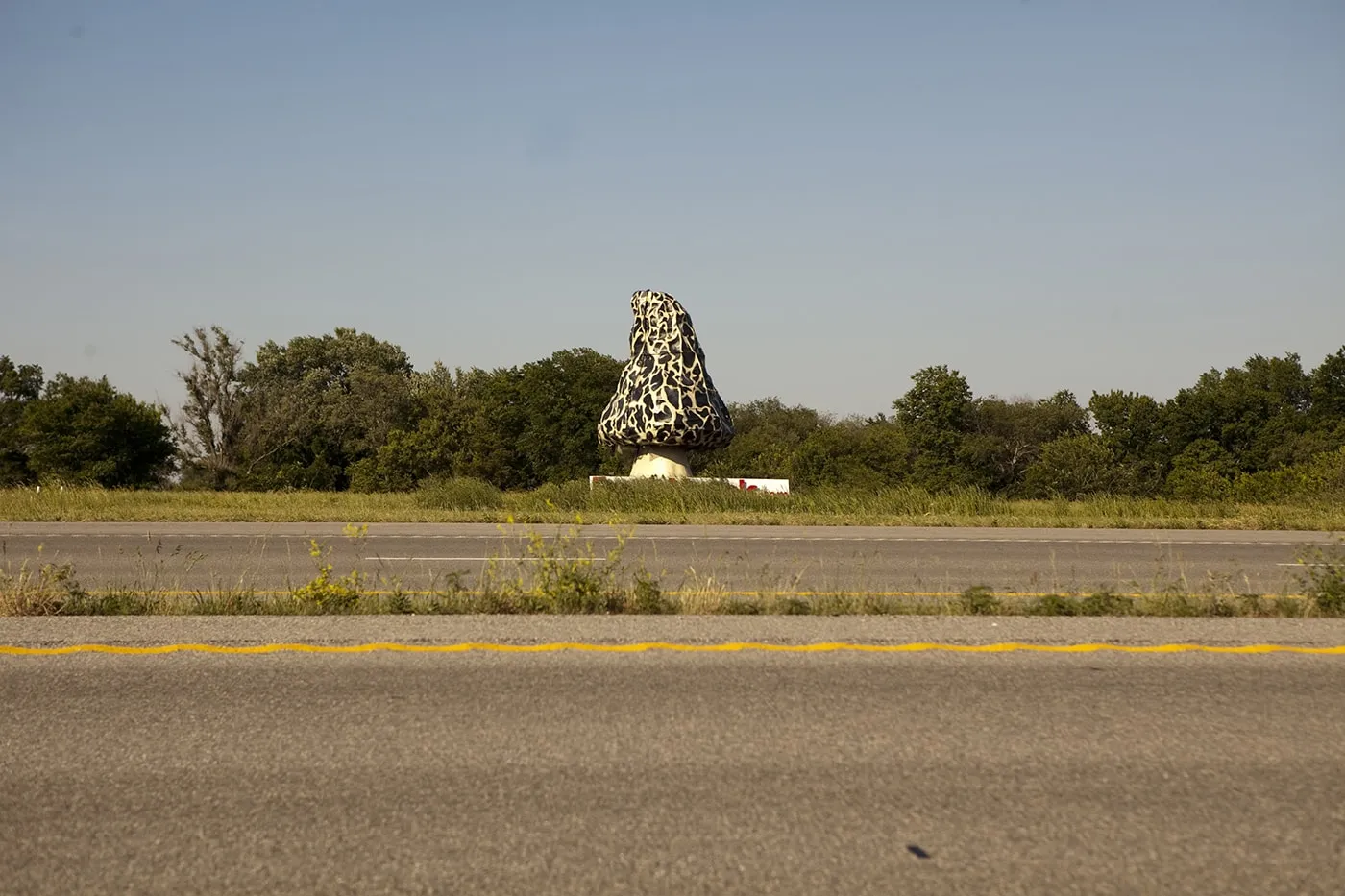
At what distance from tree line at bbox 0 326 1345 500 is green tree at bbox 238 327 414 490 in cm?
14

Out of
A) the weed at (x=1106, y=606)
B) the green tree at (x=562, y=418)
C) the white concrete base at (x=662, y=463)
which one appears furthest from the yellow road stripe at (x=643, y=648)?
the green tree at (x=562, y=418)

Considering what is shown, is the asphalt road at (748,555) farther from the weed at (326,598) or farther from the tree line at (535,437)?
the tree line at (535,437)

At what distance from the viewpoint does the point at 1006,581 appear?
1341cm

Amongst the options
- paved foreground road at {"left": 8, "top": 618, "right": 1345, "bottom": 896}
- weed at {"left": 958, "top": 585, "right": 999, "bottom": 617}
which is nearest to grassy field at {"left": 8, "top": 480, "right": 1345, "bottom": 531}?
weed at {"left": 958, "top": 585, "right": 999, "bottom": 617}

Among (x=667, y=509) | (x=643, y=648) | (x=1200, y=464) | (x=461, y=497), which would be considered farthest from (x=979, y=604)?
(x=1200, y=464)

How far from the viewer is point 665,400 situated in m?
35.2

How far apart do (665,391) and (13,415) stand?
46.6 metres

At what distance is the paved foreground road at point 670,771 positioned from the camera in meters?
4.25

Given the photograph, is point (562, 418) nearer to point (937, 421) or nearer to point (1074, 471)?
point (937, 421)

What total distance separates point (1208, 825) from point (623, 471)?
179 ft

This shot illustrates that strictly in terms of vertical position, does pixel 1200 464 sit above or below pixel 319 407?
below

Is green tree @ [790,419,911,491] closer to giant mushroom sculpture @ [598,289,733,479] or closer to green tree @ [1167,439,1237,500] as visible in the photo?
green tree @ [1167,439,1237,500]

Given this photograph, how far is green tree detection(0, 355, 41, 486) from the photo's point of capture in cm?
5812

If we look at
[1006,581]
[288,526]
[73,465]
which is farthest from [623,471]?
[1006,581]
